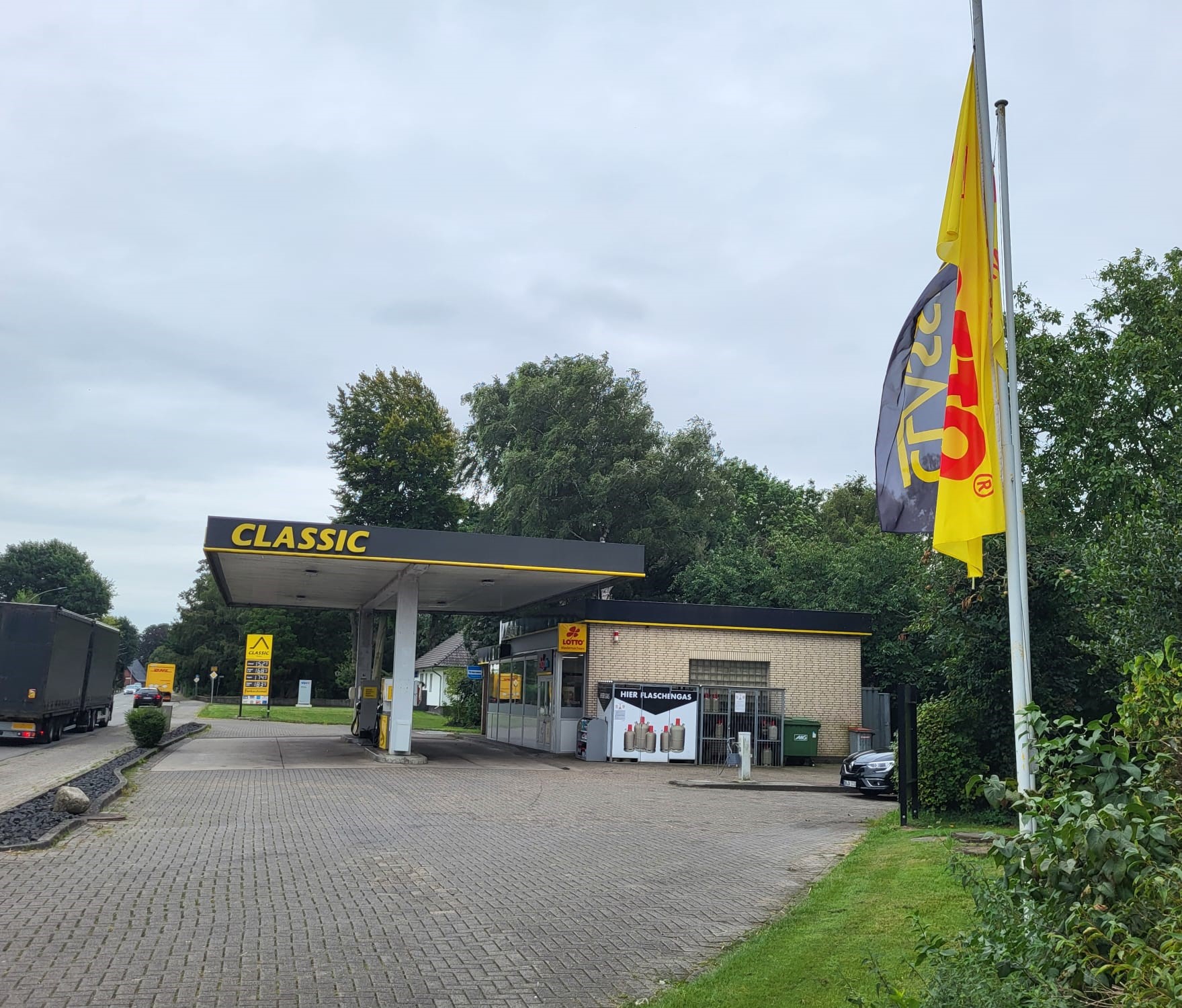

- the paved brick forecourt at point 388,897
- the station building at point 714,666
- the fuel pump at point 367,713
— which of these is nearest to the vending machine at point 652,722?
the station building at point 714,666

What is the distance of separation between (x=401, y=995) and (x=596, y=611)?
21.8 meters

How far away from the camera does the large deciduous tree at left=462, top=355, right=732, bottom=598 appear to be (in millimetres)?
44844

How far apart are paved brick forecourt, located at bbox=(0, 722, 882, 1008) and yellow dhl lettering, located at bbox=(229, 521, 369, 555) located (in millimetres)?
5467

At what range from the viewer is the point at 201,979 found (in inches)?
251

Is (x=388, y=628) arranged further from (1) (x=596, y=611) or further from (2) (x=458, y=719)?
(1) (x=596, y=611)

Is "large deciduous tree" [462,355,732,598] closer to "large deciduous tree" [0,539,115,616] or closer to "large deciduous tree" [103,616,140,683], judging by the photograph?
"large deciduous tree" [0,539,115,616]

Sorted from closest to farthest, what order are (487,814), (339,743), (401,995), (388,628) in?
(401,995) → (487,814) → (339,743) → (388,628)

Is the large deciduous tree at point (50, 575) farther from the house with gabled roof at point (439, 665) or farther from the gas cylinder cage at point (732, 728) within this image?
the gas cylinder cage at point (732, 728)

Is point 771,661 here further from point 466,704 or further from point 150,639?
point 150,639

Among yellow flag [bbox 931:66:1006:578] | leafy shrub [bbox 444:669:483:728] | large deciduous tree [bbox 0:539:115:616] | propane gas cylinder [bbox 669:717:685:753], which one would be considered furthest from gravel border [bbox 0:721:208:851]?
large deciduous tree [bbox 0:539:115:616]

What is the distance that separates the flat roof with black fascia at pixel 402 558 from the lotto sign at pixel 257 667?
1573cm

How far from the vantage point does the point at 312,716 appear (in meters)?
54.6

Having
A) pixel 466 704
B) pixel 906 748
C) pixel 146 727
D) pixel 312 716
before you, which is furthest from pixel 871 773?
pixel 312 716

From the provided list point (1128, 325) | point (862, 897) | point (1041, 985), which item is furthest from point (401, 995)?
point (1128, 325)
